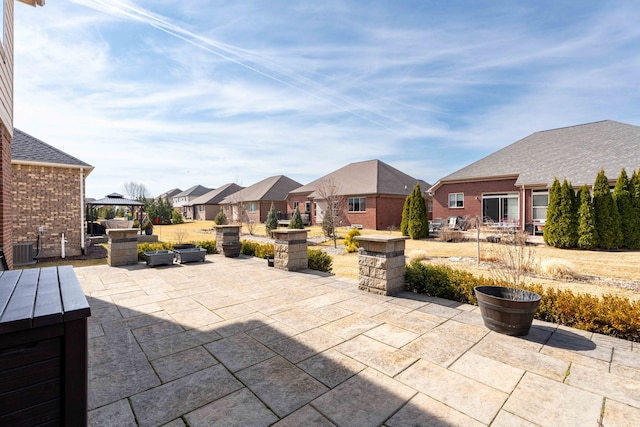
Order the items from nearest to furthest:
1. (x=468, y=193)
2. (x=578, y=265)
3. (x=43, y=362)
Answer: (x=43, y=362), (x=578, y=265), (x=468, y=193)

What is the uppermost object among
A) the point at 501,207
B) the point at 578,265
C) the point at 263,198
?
the point at 263,198

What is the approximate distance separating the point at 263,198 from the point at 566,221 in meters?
29.1

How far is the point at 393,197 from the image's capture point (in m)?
26.6

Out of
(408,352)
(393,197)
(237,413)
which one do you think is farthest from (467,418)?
(393,197)

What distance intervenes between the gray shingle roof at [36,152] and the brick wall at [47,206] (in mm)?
397

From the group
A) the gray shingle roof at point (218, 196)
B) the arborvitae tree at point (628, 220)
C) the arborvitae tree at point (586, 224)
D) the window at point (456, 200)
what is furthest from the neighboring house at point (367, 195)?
the gray shingle roof at point (218, 196)

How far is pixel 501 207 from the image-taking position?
70.4ft

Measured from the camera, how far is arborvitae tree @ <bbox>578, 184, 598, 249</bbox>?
13633mm

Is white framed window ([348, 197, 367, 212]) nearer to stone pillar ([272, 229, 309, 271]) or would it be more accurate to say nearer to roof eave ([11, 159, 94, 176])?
stone pillar ([272, 229, 309, 271])

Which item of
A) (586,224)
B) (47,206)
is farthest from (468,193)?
(47,206)

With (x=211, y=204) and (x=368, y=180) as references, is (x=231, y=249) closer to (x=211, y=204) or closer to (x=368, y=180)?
(x=368, y=180)

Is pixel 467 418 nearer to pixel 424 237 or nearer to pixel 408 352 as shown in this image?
pixel 408 352

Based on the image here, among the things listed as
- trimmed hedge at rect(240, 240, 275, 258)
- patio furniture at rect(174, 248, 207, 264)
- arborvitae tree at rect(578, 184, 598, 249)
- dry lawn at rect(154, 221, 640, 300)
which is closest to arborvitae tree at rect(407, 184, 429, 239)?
dry lawn at rect(154, 221, 640, 300)

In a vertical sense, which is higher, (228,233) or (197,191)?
(197,191)
